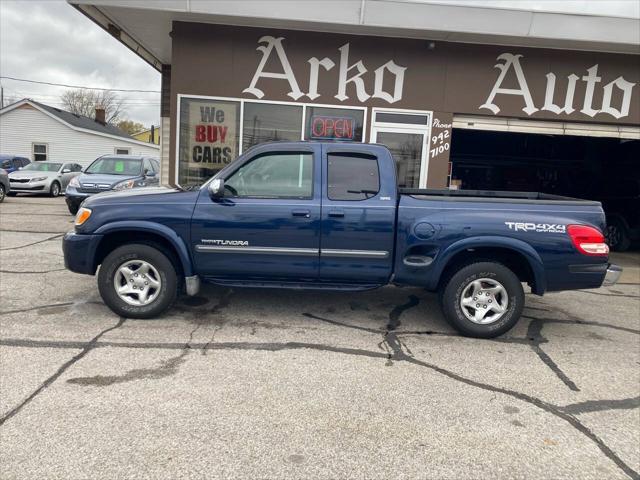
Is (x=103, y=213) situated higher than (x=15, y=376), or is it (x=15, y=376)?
(x=103, y=213)

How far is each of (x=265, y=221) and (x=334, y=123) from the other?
17.1 feet

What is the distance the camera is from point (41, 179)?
1912 cm

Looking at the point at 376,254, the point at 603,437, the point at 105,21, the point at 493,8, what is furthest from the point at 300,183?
the point at 105,21

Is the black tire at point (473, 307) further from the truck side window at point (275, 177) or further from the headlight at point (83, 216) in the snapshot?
the headlight at point (83, 216)

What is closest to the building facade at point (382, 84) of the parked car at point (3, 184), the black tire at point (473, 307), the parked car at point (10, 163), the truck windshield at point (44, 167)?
the black tire at point (473, 307)

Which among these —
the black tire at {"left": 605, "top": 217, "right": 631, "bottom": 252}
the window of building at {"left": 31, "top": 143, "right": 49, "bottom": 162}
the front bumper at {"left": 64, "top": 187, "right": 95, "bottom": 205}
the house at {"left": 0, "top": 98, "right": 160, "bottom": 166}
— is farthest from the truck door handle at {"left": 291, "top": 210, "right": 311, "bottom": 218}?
the window of building at {"left": 31, "top": 143, "right": 49, "bottom": 162}

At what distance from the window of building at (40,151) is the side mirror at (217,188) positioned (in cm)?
3166

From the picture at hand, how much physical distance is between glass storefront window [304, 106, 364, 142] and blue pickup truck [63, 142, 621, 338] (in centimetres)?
460

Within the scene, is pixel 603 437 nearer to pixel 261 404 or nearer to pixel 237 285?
pixel 261 404

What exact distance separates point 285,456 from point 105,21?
373 inches

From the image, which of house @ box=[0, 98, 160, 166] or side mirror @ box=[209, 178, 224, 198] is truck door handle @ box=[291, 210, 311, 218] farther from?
house @ box=[0, 98, 160, 166]

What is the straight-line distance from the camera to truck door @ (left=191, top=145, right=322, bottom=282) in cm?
464

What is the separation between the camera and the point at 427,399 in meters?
3.44

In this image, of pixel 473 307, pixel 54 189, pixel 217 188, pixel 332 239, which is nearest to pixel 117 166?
pixel 54 189
